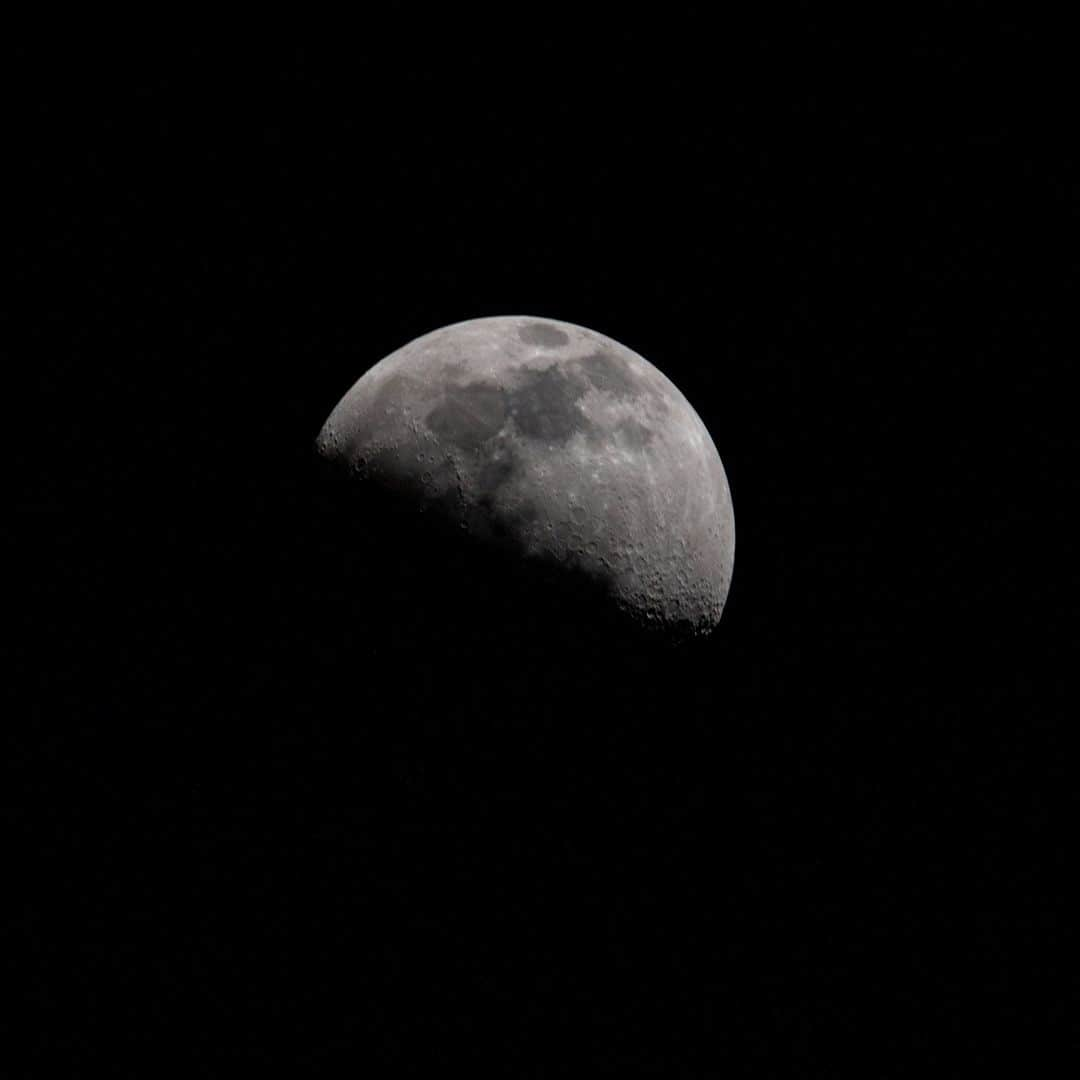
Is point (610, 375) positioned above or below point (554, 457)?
above

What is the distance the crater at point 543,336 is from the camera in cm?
425

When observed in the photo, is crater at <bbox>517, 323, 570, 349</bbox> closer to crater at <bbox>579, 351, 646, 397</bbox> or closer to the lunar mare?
the lunar mare

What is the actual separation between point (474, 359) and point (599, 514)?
2.54 feet

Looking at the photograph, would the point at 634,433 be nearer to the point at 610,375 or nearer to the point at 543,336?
the point at 610,375

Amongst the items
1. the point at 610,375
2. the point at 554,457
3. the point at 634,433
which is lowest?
→ the point at 554,457

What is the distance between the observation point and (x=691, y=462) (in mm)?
4227

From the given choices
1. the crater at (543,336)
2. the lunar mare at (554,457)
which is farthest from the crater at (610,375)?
the crater at (543,336)

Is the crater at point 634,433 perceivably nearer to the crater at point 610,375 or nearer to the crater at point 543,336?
the crater at point 610,375

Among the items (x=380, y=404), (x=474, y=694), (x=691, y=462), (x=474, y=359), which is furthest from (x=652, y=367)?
(x=474, y=694)

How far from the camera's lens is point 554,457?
153 inches

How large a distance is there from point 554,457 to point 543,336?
0.65 metres

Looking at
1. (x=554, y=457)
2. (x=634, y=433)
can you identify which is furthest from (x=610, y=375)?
(x=554, y=457)

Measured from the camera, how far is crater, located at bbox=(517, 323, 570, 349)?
13.9ft

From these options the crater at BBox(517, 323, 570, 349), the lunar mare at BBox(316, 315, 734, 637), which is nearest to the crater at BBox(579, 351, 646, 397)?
the lunar mare at BBox(316, 315, 734, 637)
